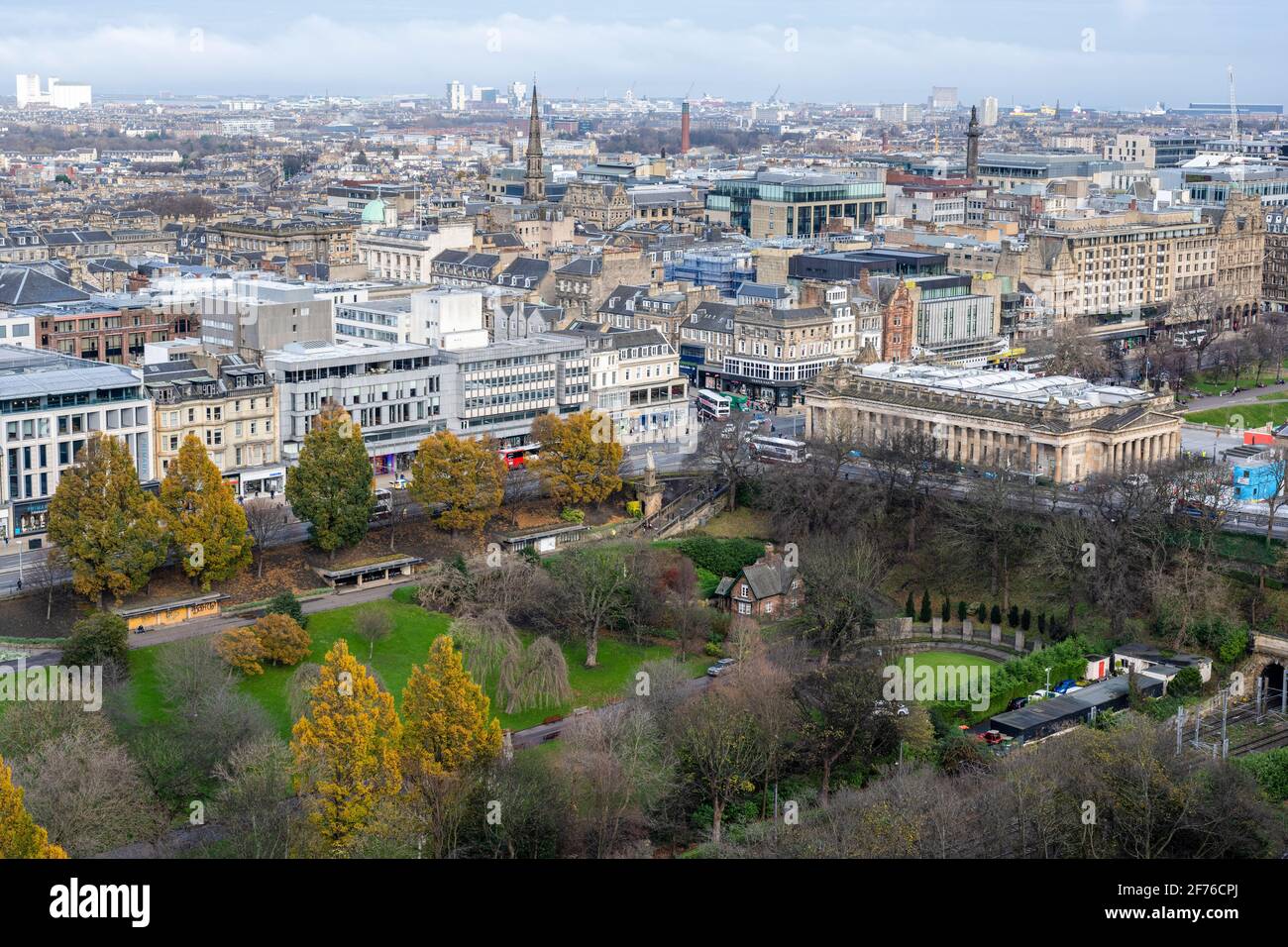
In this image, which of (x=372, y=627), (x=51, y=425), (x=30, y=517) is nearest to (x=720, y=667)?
(x=372, y=627)

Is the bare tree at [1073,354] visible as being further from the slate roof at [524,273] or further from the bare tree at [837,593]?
the bare tree at [837,593]

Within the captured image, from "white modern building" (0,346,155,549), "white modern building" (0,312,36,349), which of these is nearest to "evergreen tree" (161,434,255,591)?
"white modern building" (0,346,155,549)

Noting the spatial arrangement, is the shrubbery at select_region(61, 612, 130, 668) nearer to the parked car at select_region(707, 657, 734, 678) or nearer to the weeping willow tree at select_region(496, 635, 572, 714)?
the weeping willow tree at select_region(496, 635, 572, 714)

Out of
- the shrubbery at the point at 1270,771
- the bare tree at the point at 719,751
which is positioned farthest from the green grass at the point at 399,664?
the shrubbery at the point at 1270,771

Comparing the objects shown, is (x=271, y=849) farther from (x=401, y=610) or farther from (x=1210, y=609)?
(x=1210, y=609)

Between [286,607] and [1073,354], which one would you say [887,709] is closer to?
[286,607]
